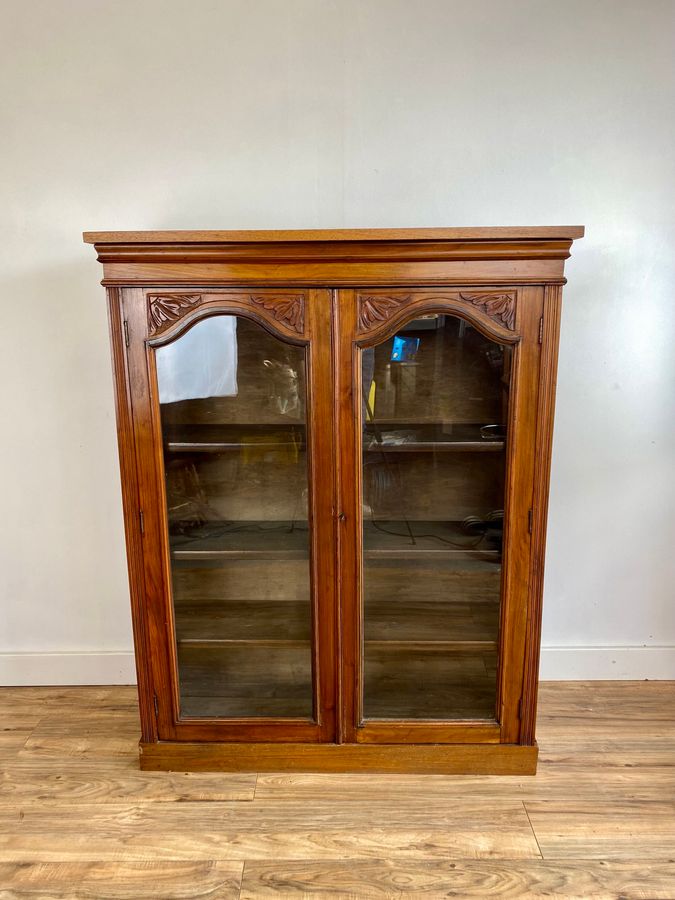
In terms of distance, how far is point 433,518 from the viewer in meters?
1.63

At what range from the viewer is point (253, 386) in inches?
61.2

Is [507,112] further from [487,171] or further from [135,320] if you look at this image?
[135,320]

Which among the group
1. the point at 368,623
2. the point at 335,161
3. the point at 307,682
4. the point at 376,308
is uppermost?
the point at 335,161

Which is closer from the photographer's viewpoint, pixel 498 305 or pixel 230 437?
pixel 498 305

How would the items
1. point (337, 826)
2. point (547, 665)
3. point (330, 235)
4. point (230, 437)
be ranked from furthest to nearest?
point (547, 665) → point (230, 437) → point (337, 826) → point (330, 235)

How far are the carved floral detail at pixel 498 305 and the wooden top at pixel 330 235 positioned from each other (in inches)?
5.4

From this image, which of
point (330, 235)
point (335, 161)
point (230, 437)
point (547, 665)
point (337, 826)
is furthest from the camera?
point (547, 665)

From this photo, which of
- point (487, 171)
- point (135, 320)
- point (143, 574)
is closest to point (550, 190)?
point (487, 171)

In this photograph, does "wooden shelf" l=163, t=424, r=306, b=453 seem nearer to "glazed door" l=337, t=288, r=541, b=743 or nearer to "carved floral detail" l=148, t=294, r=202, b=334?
"glazed door" l=337, t=288, r=541, b=743

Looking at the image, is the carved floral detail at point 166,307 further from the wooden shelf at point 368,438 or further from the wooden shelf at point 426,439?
the wooden shelf at point 426,439

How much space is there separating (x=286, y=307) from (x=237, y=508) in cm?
59

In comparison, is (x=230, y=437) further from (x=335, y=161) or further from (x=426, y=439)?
(x=335, y=161)

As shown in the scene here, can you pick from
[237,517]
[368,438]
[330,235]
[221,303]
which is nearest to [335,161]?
[330,235]

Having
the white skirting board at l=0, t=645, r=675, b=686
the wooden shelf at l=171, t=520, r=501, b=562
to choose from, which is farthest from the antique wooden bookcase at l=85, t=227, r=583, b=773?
the white skirting board at l=0, t=645, r=675, b=686
